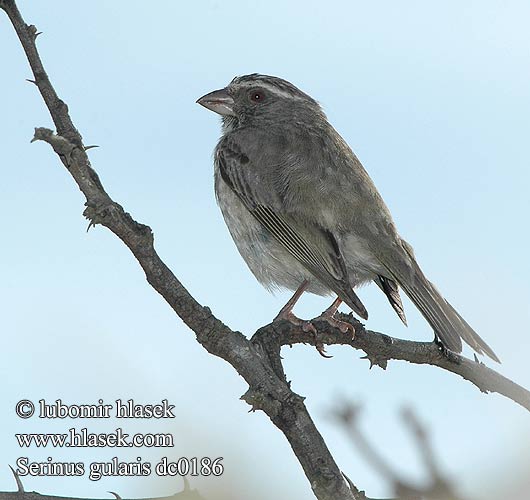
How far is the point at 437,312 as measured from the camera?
552 cm

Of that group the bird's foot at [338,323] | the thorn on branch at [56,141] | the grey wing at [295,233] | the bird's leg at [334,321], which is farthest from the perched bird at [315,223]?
the thorn on branch at [56,141]

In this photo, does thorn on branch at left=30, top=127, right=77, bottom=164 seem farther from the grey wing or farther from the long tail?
the long tail

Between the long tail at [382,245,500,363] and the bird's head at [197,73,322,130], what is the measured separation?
192cm

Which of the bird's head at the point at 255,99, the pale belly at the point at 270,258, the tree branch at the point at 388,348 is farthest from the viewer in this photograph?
the bird's head at the point at 255,99

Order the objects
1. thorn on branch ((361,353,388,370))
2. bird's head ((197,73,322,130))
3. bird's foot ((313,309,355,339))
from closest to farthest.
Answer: thorn on branch ((361,353,388,370)), bird's foot ((313,309,355,339)), bird's head ((197,73,322,130))

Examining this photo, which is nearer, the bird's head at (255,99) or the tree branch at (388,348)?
the tree branch at (388,348)

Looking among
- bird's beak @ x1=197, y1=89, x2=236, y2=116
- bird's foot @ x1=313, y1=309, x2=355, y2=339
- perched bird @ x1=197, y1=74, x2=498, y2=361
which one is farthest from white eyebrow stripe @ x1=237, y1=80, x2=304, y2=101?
bird's foot @ x1=313, y1=309, x2=355, y2=339

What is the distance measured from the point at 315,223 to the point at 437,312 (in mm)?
1016

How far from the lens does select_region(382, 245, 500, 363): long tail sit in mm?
5145

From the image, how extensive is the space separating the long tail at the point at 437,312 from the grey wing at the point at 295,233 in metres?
0.49

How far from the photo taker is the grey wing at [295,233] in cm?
559

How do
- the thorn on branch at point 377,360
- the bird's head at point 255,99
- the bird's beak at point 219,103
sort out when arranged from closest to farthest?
the thorn on branch at point 377,360 < the bird's head at point 255,99 < the bird's beak at point 219,103

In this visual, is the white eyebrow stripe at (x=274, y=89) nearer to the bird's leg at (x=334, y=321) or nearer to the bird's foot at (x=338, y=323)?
the bird's leg at (x=334, y=321)

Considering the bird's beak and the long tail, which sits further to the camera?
the bird's beak
